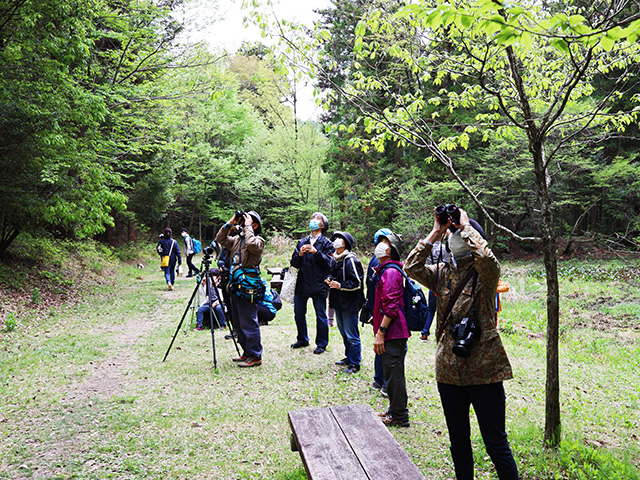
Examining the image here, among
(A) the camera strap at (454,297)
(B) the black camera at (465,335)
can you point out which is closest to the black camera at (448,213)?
(A) the camera strap at (454,297)

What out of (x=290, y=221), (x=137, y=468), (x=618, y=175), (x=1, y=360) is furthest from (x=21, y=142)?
(x=618, y=175)

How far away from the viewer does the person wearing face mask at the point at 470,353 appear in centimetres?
249

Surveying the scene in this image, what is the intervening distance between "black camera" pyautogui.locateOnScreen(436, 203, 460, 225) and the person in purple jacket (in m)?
1.27

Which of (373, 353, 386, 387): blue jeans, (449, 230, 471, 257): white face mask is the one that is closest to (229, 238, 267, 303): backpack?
(373, 353, 386, 387): blue jeans

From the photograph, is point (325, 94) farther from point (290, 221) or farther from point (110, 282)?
point (290, 221)

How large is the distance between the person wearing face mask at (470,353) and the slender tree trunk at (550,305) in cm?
110

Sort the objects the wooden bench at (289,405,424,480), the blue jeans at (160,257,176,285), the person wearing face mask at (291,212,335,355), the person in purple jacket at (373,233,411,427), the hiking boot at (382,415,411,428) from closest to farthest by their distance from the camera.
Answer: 1. the wooden bench at (289,405,424,480)
2. the person in purple jacket at (373,233,411,427)
3. the hiking boot at (382,415,411,428)
4. the person wearing face mask at (291,212,335,355)
5. the blue jeans at (160,257,176,285)

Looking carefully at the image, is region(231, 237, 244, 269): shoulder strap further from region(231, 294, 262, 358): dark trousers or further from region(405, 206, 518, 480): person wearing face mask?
region(405, 206, 518, 480): person wearing face mask

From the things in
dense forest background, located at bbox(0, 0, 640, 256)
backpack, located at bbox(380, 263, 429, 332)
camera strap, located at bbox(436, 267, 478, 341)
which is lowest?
backpack, located at bbox(380, 263, 429, 332)

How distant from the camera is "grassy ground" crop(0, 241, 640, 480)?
340cm

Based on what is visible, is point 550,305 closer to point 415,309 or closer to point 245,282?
point 415,309

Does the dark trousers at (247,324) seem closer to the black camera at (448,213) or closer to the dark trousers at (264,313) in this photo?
the dark trousers at (264,313)

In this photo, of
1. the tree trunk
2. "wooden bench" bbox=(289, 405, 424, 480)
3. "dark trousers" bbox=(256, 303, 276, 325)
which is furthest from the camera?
"dark trousers" bbox=(256, 303, 276, 325)

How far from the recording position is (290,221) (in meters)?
24.5
